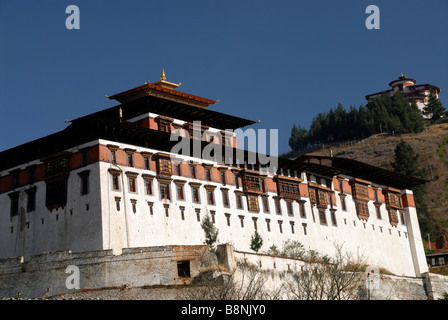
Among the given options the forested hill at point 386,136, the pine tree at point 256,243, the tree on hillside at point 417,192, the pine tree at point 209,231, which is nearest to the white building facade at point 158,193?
the pine tree at point 209,231

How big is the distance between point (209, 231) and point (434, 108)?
11741cm

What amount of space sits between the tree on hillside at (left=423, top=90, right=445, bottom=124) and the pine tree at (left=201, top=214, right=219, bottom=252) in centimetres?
11496

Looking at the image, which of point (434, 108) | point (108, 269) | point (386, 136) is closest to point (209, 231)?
point (108, 269)

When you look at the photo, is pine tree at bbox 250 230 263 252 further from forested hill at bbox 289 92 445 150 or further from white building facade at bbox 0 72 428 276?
forested hill at bbox 289 92 445 150

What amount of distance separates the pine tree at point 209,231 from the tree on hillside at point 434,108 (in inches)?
4526

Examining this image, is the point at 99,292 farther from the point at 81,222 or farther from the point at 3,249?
the point at 3,249

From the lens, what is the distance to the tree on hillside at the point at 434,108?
174 m

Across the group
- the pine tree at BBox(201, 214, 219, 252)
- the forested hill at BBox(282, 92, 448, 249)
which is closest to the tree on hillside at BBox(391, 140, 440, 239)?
the forested hill at BBox(282, 92, 448, 249)

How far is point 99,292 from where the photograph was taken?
52.3 meters

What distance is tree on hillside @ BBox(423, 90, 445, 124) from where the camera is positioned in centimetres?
17350

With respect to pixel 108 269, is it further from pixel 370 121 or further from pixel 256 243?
pixel 370 121
